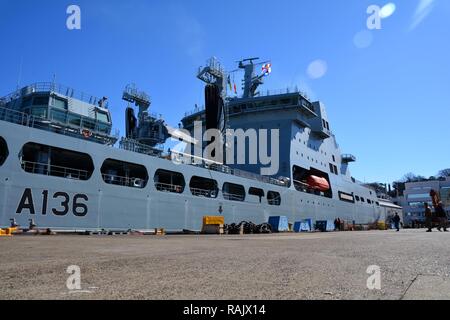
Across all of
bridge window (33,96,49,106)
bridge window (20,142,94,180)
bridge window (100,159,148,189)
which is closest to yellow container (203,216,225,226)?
bridge window (100,159,148,189)

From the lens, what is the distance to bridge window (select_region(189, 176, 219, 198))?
27169 millimetres

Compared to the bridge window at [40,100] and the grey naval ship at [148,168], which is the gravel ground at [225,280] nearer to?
the grey naval ship at [148,168]

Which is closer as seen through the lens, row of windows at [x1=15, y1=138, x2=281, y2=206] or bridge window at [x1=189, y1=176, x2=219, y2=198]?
row of windows at [x1=15, y1=138, x2=281, y2=206]

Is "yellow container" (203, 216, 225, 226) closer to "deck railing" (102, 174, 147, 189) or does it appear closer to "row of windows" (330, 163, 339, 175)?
"deck railing" (102, 174, 147, 189)

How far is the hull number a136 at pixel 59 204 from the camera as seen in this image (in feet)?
52.3

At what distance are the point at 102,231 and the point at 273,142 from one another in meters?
22.3

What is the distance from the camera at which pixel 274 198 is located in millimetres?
34062

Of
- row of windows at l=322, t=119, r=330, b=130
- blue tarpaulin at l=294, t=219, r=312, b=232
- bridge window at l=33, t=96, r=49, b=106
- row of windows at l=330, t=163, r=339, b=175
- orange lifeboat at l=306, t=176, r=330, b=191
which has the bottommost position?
blue tarpaulin at l=294, t=219, r=312, b=232

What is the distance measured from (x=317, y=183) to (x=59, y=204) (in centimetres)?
2896

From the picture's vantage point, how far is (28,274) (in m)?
4.57
